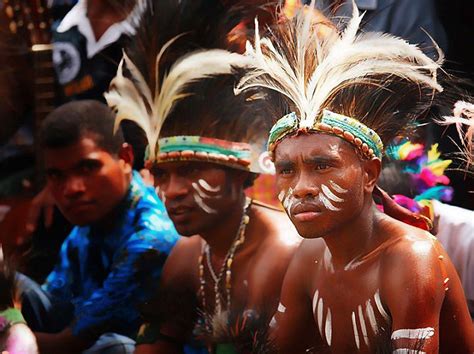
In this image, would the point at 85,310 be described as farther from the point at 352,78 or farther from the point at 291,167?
the point at 352,78

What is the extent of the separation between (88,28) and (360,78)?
0.98 m

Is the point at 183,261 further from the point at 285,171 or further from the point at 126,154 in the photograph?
the point at 285,171

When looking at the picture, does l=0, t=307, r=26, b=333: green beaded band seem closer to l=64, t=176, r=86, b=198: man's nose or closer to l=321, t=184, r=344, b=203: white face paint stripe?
l=64, t=176, r=86, b=198: man's nose

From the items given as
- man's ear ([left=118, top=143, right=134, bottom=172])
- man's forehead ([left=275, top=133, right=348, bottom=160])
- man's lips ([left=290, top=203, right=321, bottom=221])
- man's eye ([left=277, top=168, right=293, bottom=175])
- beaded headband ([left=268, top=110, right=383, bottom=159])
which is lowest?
man's ear ([left=118, top=143, right=134, bottom=172])

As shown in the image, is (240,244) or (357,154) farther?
(240,244)

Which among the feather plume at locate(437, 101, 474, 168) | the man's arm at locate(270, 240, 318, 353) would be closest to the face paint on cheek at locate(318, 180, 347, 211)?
the man's arm at locate(270, 240, 318, 353)

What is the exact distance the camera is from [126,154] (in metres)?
3.21

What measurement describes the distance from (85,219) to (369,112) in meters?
1.06

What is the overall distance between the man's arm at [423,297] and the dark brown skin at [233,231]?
403 millimetres

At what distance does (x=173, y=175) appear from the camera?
307 cm

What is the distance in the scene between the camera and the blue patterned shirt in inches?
127

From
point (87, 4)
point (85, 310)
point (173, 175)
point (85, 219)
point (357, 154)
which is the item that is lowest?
point (85, 310)

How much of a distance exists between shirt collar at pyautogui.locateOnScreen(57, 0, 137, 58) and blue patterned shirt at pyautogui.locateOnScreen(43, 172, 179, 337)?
1.42 ft

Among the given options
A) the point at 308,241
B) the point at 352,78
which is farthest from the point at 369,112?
the point at 308,241
